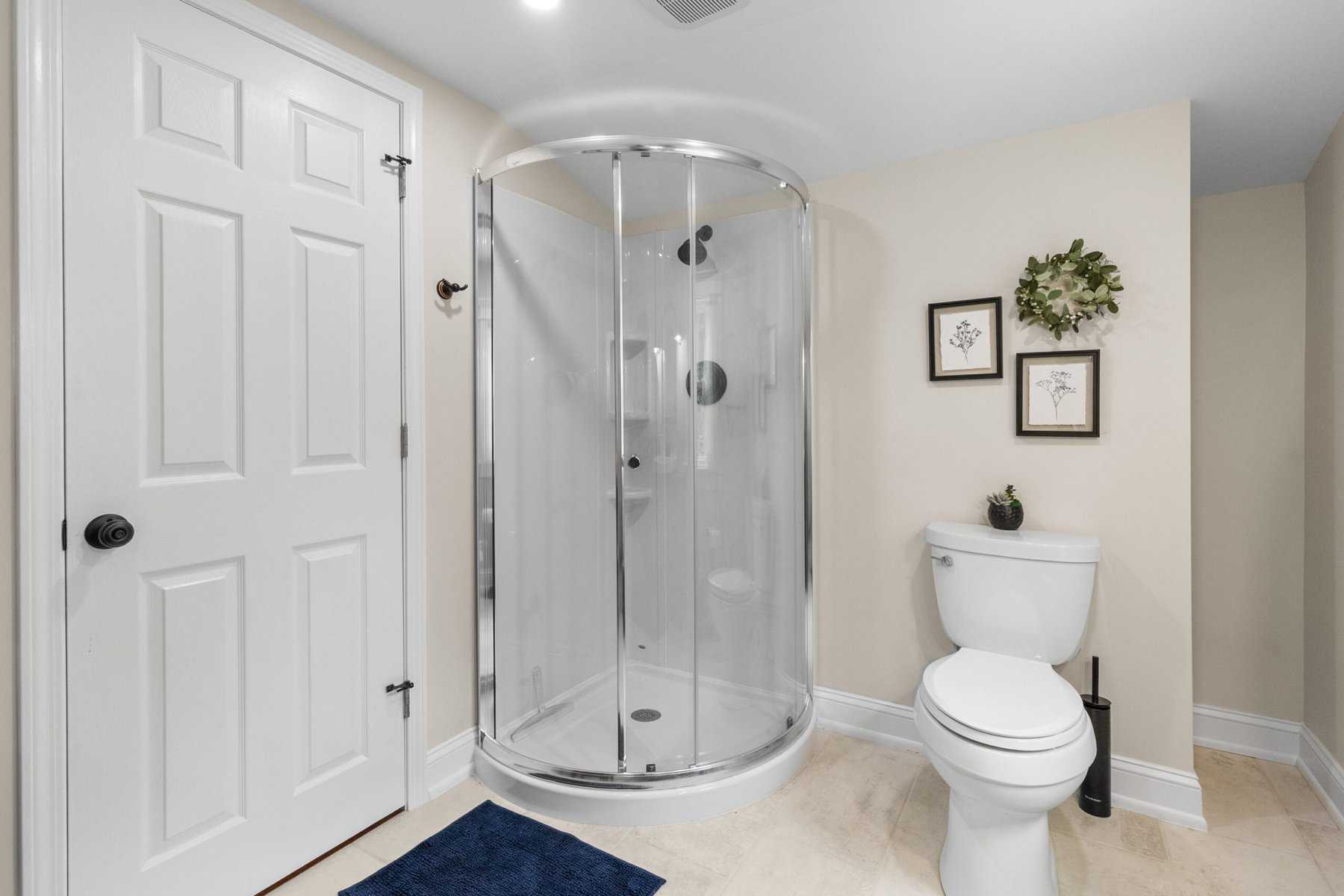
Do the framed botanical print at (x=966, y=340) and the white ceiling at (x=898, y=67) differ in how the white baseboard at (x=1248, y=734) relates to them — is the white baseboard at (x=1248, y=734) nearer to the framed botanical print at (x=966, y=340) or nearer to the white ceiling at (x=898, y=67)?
the framed botanical print at (x=966, y=340)

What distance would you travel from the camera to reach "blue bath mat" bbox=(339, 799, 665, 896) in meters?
1.62

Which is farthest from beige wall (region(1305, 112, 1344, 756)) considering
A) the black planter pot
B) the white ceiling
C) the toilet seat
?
the toilet seat

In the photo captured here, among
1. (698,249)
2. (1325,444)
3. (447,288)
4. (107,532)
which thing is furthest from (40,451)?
(1325,444)

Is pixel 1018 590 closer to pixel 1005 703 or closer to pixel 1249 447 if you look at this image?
pixel 1005 703

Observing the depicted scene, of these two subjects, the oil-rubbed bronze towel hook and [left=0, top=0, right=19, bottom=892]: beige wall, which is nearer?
[left=0, top=0, right=19, bottom=892]: beige wall

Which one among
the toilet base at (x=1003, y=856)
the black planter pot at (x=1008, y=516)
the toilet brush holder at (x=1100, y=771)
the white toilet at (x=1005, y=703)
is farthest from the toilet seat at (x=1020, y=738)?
the black planter pot at (x=1008, y=516)

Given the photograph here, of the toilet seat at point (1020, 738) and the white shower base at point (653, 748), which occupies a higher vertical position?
the toilet seat at point (1020, 738)

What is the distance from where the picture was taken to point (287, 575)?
5.45 ft

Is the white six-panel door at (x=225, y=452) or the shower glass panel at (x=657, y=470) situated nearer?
the white six-panel door at (x=225, y=452)

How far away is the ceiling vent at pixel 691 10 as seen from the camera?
1645mm

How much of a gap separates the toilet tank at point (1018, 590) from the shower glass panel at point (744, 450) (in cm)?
56

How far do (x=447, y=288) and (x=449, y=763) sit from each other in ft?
5.00

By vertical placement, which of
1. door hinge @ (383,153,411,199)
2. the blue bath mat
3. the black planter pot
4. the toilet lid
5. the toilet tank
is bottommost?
the blue bath mat

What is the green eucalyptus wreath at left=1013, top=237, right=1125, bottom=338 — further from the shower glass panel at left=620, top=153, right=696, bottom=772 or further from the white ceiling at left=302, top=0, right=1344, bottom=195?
the shower glass panel at left=620, top=153, right=696, bottom=772
